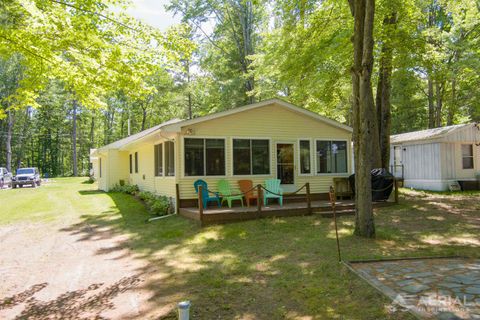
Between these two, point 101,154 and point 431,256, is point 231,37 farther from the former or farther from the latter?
point 431,256

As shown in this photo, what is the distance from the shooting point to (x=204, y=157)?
38.5ft

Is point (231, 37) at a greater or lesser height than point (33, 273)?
greater

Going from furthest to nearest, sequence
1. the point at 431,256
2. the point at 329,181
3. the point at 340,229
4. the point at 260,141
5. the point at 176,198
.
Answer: the point at 329,181, the point at 260,141, the point at 176,198, the point at 340,229, the point at 431,256

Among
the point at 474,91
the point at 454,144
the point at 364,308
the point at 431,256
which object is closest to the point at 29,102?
the point at 364,308

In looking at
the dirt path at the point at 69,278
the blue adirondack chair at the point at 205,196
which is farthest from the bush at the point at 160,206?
the dirt path at the point at 69,278

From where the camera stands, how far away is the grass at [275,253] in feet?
14.4

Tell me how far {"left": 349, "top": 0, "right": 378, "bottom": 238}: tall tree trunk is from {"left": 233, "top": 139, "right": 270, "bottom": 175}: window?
16.4 ft

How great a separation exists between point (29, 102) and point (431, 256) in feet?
32.6

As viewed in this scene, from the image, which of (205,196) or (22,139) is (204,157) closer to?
(205,196)

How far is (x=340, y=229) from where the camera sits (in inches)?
344

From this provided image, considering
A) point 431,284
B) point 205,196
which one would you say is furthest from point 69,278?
point 205,196

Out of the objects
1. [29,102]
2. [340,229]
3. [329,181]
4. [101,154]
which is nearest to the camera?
[340,229]

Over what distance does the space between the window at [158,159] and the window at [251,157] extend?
3.25 metres

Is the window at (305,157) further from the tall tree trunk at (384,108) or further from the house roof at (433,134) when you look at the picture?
the house roof at (433,134)
